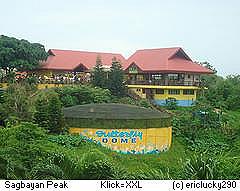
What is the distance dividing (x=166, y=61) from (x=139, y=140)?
14195mm

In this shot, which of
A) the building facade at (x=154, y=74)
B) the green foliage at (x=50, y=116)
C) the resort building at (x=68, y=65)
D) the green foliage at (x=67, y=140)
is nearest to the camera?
the green foliage at (x=67, y=140)

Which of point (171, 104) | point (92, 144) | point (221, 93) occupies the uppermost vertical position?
point (221, 93)

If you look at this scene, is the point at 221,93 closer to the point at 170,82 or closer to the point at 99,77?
the point at 170,82

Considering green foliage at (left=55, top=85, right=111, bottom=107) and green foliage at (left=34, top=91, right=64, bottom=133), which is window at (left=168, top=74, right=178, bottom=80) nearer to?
green foliage at (left=55, top=85, right=111, bottom=107)

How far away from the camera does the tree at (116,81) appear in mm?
26625

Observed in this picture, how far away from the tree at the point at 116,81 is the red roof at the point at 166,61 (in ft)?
12.4

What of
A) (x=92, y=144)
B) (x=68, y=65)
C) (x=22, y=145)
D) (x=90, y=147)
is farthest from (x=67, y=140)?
(x=68, y=65)

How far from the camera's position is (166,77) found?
29703mm

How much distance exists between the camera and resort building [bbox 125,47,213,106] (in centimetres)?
2933

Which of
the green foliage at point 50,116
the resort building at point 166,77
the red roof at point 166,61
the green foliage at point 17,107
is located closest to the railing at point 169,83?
the resort building at point 166,77

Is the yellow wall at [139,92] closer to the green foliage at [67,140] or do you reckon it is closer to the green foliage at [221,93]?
the green foliage at [221,93]

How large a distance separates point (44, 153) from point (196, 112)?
47.7ft

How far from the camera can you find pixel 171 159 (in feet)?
54.7

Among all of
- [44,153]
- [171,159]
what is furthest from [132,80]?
[44,153]
